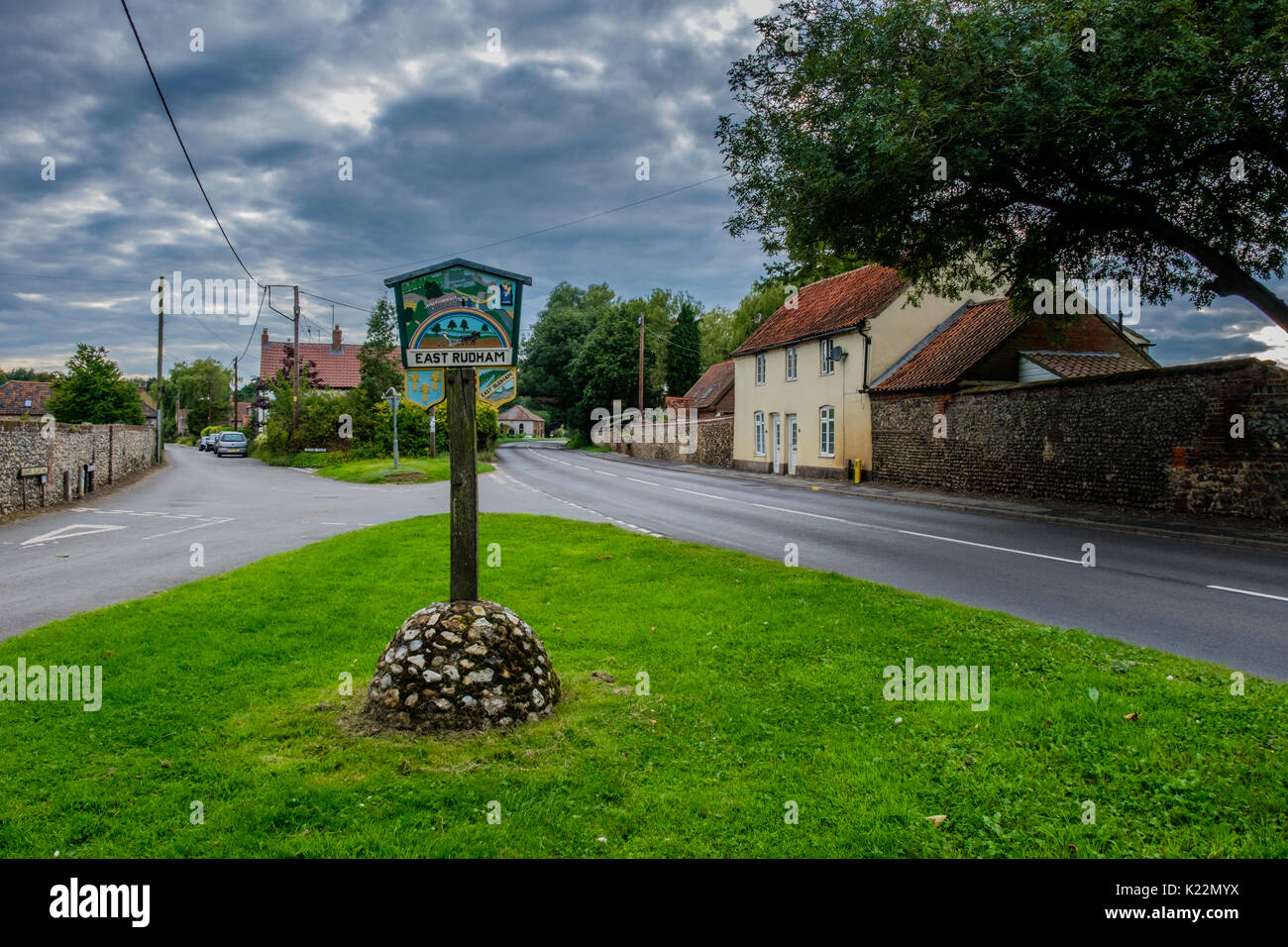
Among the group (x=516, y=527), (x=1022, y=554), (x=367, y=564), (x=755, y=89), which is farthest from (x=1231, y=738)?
(x=755, y=89)

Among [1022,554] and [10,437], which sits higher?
[10,437]

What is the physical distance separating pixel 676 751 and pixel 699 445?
138 feet

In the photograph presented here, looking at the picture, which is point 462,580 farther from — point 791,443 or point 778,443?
point 778,443

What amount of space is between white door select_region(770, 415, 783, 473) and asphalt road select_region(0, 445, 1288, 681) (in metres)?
11.2

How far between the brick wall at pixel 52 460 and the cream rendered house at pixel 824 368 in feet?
83.2

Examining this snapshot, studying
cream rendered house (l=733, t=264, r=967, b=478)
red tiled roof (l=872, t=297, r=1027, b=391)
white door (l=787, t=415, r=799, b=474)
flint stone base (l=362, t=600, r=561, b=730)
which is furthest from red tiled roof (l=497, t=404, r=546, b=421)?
flint stone base (l=362, t=600, r=561, b=730)

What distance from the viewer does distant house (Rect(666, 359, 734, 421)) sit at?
2270 inches

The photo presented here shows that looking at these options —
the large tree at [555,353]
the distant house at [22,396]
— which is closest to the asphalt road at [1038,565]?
the large tree at [555,353]

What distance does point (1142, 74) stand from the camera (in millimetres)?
11750

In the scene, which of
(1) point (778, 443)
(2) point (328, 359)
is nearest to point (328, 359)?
(2) point (328, 359)

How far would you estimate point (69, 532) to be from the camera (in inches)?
587
